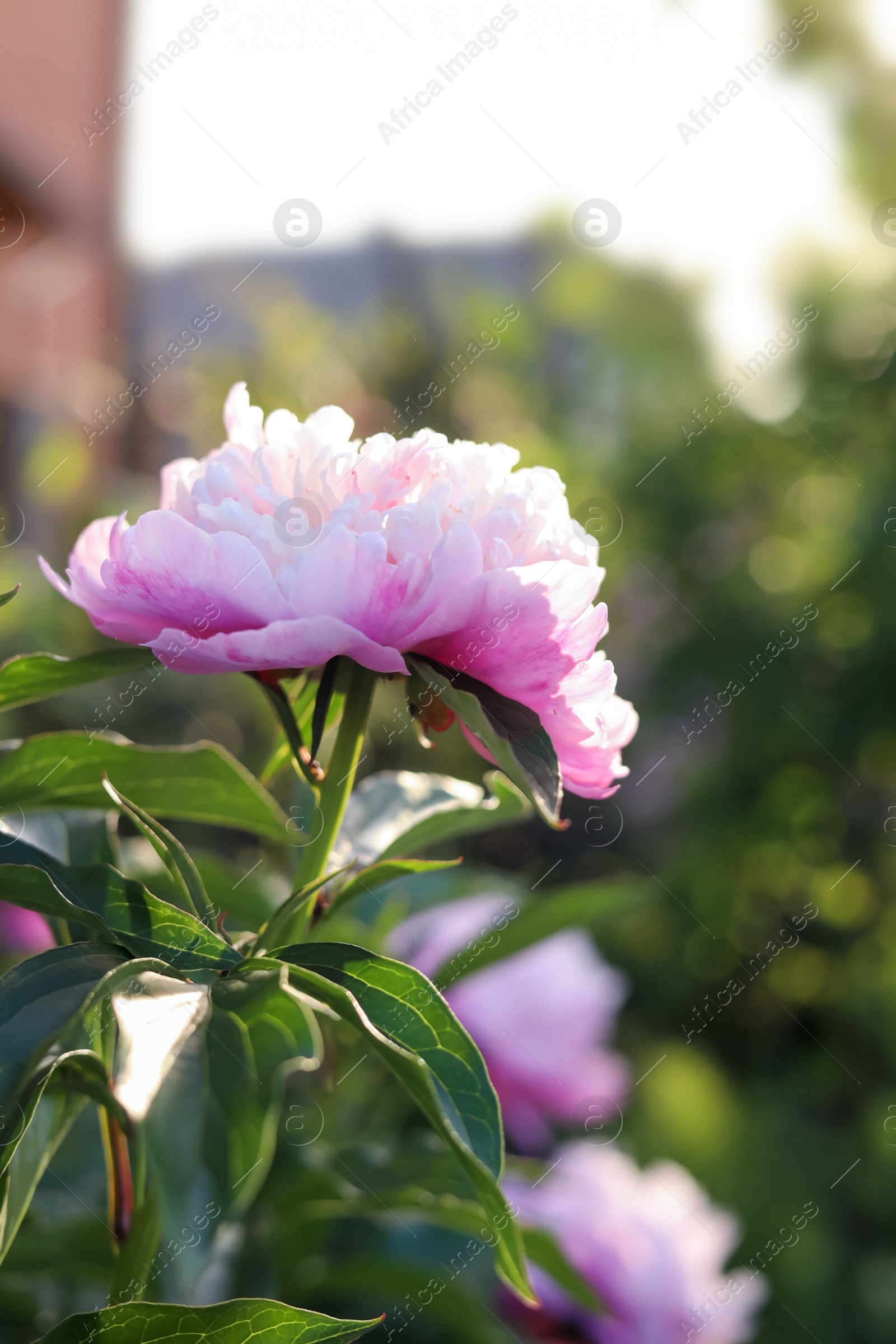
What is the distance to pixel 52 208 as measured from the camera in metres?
4.25

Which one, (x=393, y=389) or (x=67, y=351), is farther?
(x=67, y=351)

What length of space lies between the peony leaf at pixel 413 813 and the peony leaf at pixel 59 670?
0.56ft

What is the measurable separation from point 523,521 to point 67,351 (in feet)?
16.7

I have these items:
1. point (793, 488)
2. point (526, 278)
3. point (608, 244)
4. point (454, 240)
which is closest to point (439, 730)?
point (793, 488)

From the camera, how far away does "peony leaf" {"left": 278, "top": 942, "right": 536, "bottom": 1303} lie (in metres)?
0.37

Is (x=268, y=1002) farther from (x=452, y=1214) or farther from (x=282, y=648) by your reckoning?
(x=452, y=1214)

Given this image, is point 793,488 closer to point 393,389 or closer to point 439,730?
point 393,389

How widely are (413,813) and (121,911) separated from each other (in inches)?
8.8

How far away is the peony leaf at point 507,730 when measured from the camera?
40cm

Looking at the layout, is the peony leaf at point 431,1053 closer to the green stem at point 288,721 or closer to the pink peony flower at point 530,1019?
the green stem at point 288,721

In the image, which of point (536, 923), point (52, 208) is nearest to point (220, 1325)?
point (536, 923)

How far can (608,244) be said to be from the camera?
2885 millimetres

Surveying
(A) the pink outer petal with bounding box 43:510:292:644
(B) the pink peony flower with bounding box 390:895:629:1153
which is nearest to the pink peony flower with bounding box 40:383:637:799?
(A) the pink outer petal with bounding box 43:510:292:644

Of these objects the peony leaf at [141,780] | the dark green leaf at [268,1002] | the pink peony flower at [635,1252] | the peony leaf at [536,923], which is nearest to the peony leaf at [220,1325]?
the dark green leaf at [268,1002]
